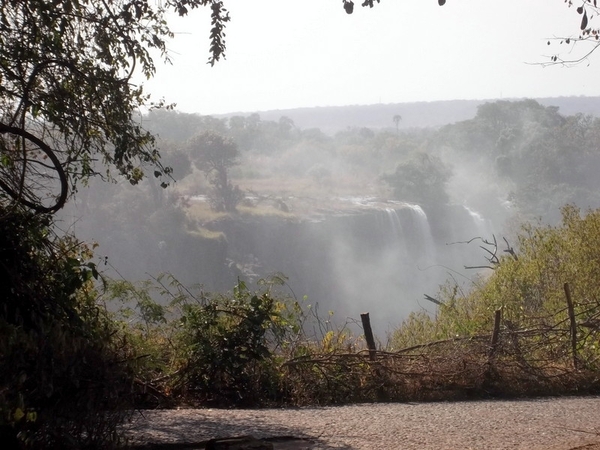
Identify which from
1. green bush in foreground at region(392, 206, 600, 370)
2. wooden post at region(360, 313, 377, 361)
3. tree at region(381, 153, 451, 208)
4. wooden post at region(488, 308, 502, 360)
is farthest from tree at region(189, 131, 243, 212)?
wooden post at region(488, 308, 502, 360)

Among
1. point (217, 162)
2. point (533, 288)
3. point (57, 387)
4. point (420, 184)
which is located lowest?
point (533, 288)

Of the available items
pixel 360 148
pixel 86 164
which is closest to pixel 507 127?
pixel 360 148

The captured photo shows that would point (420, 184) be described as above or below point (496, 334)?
above

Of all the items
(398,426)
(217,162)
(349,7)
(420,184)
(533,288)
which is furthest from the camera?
(420,184)

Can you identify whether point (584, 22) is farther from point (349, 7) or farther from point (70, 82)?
point (70, 82)

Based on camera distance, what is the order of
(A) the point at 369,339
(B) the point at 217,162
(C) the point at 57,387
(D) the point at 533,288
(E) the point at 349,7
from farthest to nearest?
1. (B) the point at 217,162
2. (D) the point at 533,288
3. (A) the point at 369,339
4. (E) the point at 349,7
5. (C) the point at 57,387

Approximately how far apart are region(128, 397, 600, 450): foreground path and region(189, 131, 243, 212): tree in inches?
2494

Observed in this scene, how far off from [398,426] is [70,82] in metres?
4.89

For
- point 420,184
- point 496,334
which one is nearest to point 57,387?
point 496,334

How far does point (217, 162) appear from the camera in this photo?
73438 mm

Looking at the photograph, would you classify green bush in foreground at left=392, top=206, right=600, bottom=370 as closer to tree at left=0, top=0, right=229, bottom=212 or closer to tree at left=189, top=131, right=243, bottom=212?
tree at left=0, top=0, right=229, bottom=212

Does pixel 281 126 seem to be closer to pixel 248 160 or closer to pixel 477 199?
pixel 248 160

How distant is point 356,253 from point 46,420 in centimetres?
7594

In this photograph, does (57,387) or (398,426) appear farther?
(398,426)
